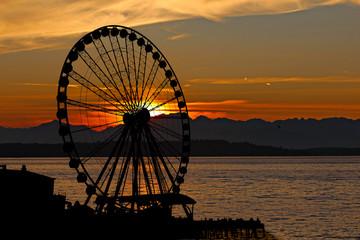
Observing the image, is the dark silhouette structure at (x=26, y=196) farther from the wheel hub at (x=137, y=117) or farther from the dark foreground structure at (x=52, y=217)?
the wheel hub at (x=137, y=117)

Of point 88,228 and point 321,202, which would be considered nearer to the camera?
point 88,228

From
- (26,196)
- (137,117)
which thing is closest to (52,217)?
(26,196)

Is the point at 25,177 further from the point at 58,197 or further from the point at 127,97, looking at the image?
the point at 127,97

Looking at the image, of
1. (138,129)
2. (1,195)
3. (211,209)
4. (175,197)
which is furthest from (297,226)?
(1,195)

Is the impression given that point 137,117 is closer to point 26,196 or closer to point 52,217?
point 52,217

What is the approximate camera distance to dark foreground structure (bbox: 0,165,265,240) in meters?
58.8

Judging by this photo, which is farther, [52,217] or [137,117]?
[137,117]

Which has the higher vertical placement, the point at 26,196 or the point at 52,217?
the point at 26,196

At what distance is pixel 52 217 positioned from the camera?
61.2m

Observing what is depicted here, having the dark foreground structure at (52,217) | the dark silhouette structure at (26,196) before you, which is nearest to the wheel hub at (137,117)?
the dark foreground structure at (52,217)

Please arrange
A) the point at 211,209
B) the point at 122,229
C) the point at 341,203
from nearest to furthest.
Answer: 1. the point at 122,229
2. the point at 211,209
3. the point at 341,203

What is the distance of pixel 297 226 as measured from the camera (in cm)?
10294

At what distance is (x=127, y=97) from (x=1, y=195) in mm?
15789

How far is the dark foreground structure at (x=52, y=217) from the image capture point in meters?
58.8
